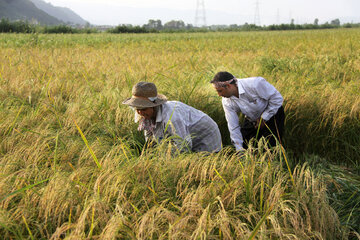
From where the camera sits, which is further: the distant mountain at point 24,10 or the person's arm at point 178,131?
the distant mountain at point 24,10

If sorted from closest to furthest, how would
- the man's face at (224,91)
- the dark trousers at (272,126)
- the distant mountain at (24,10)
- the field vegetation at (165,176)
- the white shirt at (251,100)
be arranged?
the field vegetation at (165,176) → the man's face at (224,91) → the white shirt at (251,100) → the dark trousers at (272,126) → the distant mountain at (24,10)

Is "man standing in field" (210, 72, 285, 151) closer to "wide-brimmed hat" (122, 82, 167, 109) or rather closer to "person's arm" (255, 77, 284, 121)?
"person's arm" (255, 77, 284, 121)

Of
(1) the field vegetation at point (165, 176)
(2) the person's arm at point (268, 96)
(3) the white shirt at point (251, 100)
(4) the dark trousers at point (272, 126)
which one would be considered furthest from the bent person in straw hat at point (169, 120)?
(2) the person's arm at point (268, 96)

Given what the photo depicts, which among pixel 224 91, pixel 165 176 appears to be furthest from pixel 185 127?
pixel 165 176

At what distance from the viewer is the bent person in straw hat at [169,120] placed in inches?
88.7

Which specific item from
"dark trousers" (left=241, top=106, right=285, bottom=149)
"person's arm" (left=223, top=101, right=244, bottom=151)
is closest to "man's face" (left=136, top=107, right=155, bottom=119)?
"person's arm" (left=223, top=101, right=244, bottom=151)

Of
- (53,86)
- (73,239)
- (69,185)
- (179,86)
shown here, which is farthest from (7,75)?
(73,239)

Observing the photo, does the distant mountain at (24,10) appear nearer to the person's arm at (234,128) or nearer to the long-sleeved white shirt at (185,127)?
the person's arm at (234,128)

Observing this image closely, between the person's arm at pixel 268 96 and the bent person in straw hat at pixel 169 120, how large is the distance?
635 millimetres

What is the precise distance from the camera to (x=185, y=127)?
2484 mm

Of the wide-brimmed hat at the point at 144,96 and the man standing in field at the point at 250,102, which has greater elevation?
the wide-brimmed hat at the point at 144,96

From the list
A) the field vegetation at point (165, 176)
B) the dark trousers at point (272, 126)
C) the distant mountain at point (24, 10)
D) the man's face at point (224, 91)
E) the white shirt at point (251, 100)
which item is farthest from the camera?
the distant mountain at point (24, 10)

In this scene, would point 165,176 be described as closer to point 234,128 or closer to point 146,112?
point 146,112

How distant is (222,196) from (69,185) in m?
0.86
